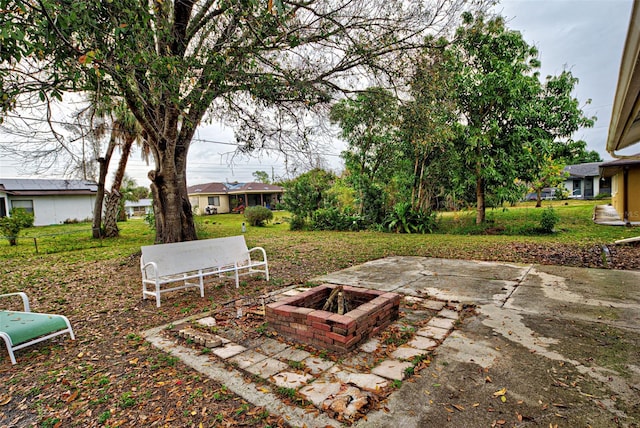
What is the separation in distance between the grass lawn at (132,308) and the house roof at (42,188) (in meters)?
14.3

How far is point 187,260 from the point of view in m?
5.11

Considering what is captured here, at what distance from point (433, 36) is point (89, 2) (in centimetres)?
582

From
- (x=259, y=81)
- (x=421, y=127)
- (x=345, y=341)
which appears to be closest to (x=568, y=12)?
(x=421, y=127)

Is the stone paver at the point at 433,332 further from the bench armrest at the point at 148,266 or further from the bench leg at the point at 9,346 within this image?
the bench leg at the point at 9,346

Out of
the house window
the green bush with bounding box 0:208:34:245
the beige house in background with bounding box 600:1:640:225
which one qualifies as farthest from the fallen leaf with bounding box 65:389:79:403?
the house window

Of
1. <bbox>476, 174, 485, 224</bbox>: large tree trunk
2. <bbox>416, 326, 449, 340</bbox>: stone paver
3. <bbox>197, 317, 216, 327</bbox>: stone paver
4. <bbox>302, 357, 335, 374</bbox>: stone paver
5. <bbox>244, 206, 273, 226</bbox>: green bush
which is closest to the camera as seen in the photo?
<bbox>302, 357, 335, 374</bbox>: stone paver

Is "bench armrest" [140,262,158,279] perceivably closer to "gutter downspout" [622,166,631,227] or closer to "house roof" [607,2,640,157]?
"house roof" [607,2,640,157]

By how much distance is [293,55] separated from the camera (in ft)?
21.6

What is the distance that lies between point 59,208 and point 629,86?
3084cm

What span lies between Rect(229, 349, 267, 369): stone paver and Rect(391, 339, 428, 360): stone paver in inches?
47.2

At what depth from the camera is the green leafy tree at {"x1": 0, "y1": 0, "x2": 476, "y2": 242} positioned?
3.23 metres

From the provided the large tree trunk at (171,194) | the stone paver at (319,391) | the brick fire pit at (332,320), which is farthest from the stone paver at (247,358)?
the large tree trunk at (171,194)

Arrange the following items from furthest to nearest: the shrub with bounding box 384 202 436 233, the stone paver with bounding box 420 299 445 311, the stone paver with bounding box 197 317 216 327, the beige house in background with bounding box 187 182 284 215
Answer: the beige house in background with bounding box 187 182 284 215, the shrub with bounding box 384 202 436 233, the stone paver with bounding box 420 299 445 311, the stone paver with bounding box 197 317 216 327

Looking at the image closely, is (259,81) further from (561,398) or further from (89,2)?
(561,398)
